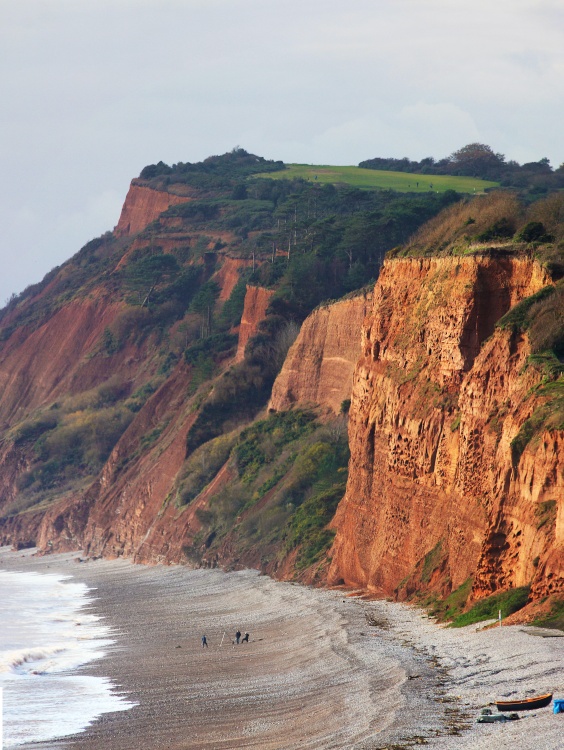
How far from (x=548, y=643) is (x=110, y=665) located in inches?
803

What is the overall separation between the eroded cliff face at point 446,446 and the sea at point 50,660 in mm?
11353

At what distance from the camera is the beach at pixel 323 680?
89.5ft

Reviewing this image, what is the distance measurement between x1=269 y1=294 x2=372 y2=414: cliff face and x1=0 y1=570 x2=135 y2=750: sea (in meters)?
17.1

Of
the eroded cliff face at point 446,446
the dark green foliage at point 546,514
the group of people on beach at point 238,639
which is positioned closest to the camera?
the dark green foliage at point 546,514

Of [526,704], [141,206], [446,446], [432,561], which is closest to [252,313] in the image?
[446,446]

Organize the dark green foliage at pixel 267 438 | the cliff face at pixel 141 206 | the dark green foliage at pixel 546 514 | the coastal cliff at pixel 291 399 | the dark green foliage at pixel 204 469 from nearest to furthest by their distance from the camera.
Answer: the dark green foliage at pixel 546 514
the coastal cliff at pixel 291 399
the dark green foliage at pixel 267 438
the dark green foliage at pixel 204 469
the cliff face at pixel 141 206

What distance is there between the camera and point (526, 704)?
2581cm

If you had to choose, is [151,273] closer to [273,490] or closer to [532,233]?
[273,490]

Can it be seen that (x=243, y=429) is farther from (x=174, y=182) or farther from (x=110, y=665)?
(x=174, y=182)

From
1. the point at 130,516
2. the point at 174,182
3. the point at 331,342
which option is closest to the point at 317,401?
the point at 331,342

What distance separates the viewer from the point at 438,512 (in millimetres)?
46375

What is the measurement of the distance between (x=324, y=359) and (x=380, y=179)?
68.4 meters

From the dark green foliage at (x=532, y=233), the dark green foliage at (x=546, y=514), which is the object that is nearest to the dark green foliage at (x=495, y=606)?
the dark green foliage at (x=546, y=514)

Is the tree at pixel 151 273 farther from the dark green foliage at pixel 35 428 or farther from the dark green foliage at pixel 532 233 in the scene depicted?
the dark green foliage at pixel 532 233
